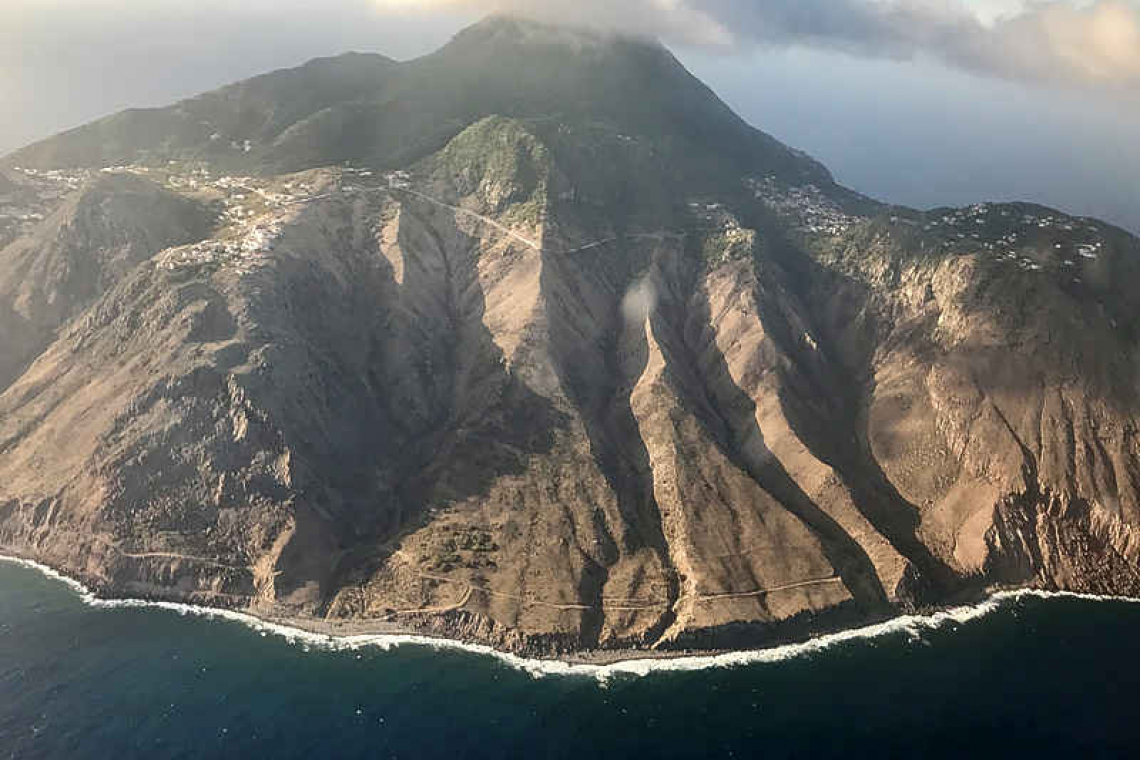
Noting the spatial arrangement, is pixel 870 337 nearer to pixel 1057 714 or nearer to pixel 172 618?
pixel 1057 714

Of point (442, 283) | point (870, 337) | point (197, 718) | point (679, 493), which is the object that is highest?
point (442, 283)

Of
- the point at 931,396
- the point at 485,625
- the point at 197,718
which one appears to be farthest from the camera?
the point at 931,396

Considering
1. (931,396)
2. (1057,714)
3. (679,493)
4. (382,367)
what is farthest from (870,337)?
(382,367)

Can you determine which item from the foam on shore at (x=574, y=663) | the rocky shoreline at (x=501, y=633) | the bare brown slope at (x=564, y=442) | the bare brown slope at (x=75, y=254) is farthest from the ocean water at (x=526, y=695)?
the bare brown slope at (x=75, y=254)

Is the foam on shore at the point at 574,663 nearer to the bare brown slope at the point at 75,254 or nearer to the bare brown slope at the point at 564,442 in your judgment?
the bare brown slope at the point at 564,442

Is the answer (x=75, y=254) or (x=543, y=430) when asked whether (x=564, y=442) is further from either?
(x=75, y=254)

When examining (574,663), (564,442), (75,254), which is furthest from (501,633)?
(75,254)

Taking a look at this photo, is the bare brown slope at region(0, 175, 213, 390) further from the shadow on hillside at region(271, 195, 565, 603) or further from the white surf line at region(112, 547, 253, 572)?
the white surf line at region(112, 547, 253, 572)

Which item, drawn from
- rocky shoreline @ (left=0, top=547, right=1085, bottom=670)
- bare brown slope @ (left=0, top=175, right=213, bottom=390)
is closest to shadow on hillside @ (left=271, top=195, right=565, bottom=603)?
rocky shoreline @ (left=0, top=547, right=1085, bottom=670)
